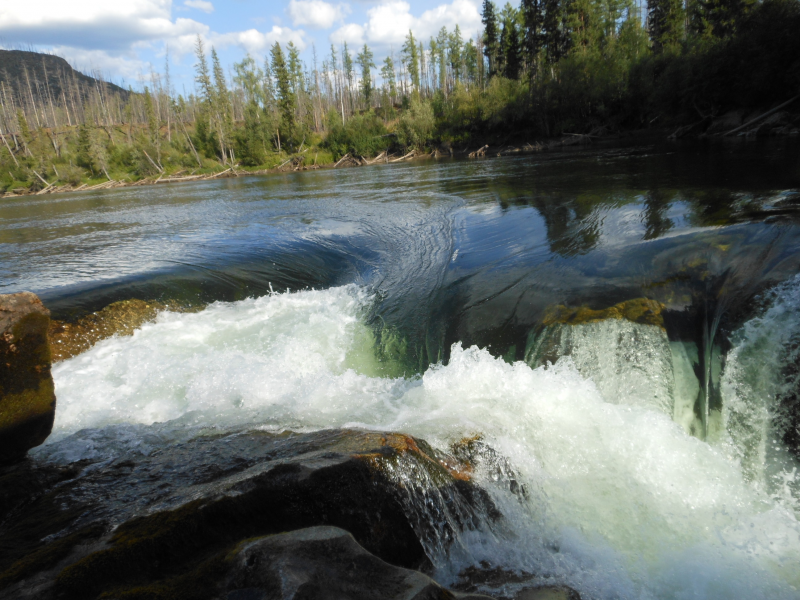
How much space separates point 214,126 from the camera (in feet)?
224

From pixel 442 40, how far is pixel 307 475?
108082mm

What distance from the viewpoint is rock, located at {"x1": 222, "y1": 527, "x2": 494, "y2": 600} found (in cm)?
193

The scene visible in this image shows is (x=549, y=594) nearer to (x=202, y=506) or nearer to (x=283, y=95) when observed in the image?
(x=202, y=506)

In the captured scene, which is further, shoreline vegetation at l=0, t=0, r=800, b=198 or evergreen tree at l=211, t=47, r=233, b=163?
evergreen tree at l=211, t=47, r=233, b=163

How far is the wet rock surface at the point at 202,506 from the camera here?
86.1 inches

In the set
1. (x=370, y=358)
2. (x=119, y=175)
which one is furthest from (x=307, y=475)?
(x=119, y=175)

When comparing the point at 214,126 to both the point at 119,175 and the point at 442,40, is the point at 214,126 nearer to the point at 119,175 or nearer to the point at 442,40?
the point at 119,175

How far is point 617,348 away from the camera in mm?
5176

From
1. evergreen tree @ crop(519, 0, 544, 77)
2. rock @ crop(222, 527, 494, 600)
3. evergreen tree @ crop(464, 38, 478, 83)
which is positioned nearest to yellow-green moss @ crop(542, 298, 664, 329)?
rock @ crop(222, 527, 494, 600)

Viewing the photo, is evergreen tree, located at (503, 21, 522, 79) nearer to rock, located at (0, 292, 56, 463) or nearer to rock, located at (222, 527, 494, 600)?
rock, located at (0, 292, 56, 463)

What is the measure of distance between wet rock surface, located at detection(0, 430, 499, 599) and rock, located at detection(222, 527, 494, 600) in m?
0.12

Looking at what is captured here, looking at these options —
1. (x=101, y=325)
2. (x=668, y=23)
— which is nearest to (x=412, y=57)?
(x=668, y=23)

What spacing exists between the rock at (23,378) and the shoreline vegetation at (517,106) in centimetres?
3346

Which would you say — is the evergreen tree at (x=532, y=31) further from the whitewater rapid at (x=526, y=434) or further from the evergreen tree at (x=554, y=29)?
the whitewater rapid at (x=526, y=434)
